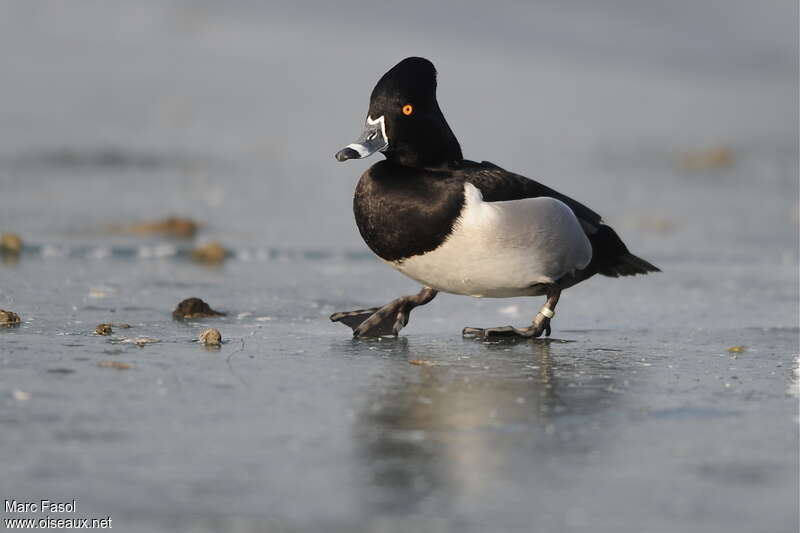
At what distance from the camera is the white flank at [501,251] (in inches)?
200

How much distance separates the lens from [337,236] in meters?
8.45

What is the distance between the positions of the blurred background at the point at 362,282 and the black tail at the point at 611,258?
0.86 feet

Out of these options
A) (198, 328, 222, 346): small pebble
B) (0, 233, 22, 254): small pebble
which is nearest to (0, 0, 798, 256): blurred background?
(0, 233, 22, 254): small pebble

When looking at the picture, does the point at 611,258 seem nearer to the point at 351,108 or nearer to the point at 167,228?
the point at 167,228

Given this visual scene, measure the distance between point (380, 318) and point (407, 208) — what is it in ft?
1.72

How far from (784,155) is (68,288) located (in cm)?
874

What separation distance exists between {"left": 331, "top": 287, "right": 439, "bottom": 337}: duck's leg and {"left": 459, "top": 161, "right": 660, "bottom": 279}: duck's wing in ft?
2.05

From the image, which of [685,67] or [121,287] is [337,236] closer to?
[121,287]

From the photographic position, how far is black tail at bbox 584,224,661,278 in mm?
5801

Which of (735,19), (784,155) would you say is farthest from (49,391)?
(735,19)

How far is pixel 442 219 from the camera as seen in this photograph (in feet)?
16.6

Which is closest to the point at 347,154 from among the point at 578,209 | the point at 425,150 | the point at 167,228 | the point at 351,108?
the point at 425,150

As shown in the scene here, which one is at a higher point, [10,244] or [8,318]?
[10,244]

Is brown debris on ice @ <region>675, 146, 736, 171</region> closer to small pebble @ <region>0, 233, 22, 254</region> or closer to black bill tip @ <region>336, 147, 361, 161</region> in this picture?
small pebble @ <region>0, 233, 22, 254</region>
